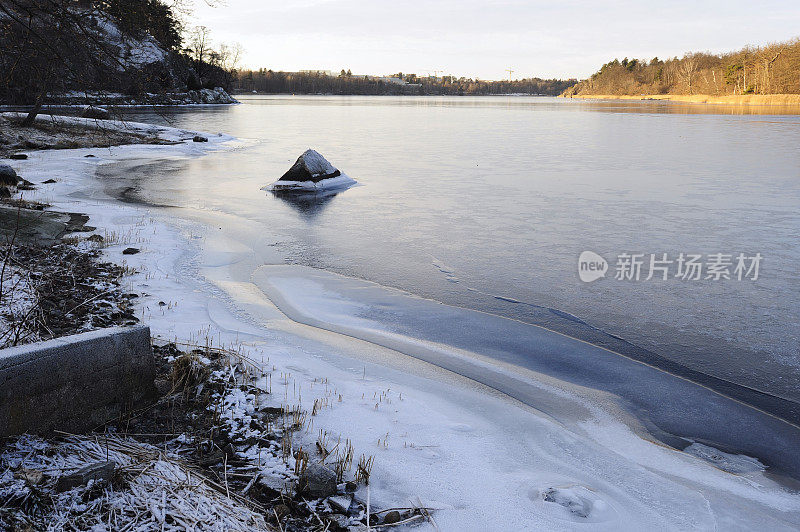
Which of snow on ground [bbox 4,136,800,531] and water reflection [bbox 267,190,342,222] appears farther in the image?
water reflection [bbox 267,190,342,222]

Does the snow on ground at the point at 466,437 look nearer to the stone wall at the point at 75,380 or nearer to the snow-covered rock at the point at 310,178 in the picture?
the stone wall at the point at 75,380

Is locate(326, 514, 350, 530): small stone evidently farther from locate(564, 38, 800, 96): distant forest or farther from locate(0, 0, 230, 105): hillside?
locate(564, 38, 800, 96): distant forest

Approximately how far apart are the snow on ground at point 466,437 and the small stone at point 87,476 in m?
1.25

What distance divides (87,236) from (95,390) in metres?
6.28

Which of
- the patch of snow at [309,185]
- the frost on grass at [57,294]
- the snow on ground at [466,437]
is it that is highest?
the patch of snow at [309,185]

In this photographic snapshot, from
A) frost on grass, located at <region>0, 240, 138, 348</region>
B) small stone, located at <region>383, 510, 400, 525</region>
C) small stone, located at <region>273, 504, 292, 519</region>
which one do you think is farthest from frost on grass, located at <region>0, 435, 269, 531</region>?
frost on grass, located at <region>0, 240, 138, 348</region>

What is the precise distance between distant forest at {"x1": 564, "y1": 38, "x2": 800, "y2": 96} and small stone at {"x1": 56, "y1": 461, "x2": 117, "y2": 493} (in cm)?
10848

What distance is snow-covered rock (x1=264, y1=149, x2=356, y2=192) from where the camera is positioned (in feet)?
51.4

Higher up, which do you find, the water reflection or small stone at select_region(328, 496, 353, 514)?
the water reflection

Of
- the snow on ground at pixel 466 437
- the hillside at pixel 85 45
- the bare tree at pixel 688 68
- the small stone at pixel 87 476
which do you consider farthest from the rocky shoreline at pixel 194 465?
the bare tree at pixel 688 68

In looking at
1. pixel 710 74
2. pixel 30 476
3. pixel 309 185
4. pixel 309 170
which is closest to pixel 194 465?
pixel 30 476

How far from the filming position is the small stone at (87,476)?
3.01 m

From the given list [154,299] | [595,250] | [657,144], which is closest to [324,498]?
[154,299]

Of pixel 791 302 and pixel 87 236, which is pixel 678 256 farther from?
pixel 87 236
